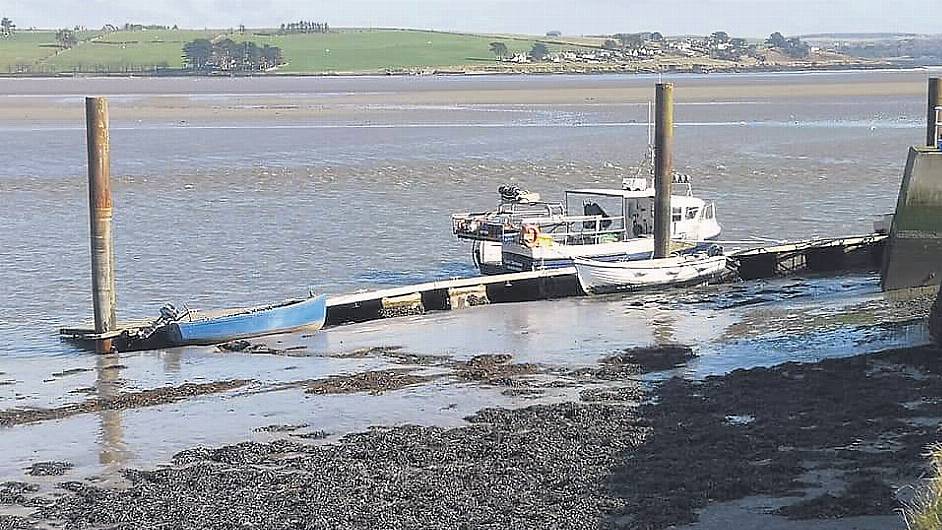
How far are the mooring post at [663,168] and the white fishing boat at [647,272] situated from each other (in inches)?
16.0

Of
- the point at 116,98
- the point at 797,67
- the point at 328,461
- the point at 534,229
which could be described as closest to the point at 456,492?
the point at 328,461

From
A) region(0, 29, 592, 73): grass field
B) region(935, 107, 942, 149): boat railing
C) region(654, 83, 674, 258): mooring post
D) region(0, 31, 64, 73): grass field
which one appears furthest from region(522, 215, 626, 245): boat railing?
region(0, 31, 64, 73): grass field

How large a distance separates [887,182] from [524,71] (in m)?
108

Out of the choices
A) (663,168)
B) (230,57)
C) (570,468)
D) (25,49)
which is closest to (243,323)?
(663,168)

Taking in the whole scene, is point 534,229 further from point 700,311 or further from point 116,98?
point 116,98

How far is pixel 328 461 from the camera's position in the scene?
42.8 feet

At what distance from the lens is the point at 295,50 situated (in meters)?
162

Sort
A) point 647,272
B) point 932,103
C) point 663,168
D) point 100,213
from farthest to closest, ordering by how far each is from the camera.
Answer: point 932,103
point 663,168
point 647,272
point 100,213

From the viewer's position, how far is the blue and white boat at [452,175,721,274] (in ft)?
77.2

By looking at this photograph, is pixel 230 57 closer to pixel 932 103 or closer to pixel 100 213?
pixel 932 103

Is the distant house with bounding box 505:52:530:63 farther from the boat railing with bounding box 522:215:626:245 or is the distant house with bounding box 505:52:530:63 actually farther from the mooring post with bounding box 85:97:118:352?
the mooring post with bounding box 85:97:118:352

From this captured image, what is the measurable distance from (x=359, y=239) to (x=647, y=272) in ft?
24.9

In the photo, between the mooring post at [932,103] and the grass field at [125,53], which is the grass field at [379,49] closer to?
the grass field at [125,53]

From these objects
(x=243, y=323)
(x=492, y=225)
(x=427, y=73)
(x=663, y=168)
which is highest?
(x=427, y=73)
